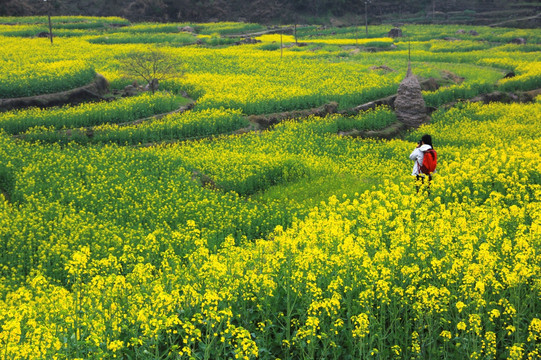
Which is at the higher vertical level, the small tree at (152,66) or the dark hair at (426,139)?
the small tree at (152,66)

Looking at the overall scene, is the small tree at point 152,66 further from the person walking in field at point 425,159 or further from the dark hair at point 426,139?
the dark hair at point 426,139

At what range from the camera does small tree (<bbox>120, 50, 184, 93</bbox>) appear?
39.7 m

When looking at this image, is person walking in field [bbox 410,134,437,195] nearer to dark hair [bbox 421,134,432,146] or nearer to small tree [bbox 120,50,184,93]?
dark hair [bbox 421,134,432,146]

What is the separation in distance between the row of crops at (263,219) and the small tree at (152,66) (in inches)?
43.6

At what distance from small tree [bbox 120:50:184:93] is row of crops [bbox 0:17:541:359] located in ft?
3.63

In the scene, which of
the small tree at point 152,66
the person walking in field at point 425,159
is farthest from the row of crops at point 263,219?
the small tree at point 152,66

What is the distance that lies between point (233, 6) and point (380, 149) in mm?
96822

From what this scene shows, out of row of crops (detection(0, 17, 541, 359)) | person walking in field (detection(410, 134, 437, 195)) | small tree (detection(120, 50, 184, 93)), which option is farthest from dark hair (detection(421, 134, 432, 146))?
small tree (detection(120, 50, 184, 93))

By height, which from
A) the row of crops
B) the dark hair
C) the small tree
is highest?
the small tree

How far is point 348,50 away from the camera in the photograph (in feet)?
223

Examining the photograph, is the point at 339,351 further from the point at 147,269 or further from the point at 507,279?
the point at 147,269

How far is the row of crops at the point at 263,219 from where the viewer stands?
8.45 m

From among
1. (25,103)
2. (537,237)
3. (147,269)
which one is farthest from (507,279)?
(25,103)

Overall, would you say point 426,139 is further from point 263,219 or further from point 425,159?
point 263,219
